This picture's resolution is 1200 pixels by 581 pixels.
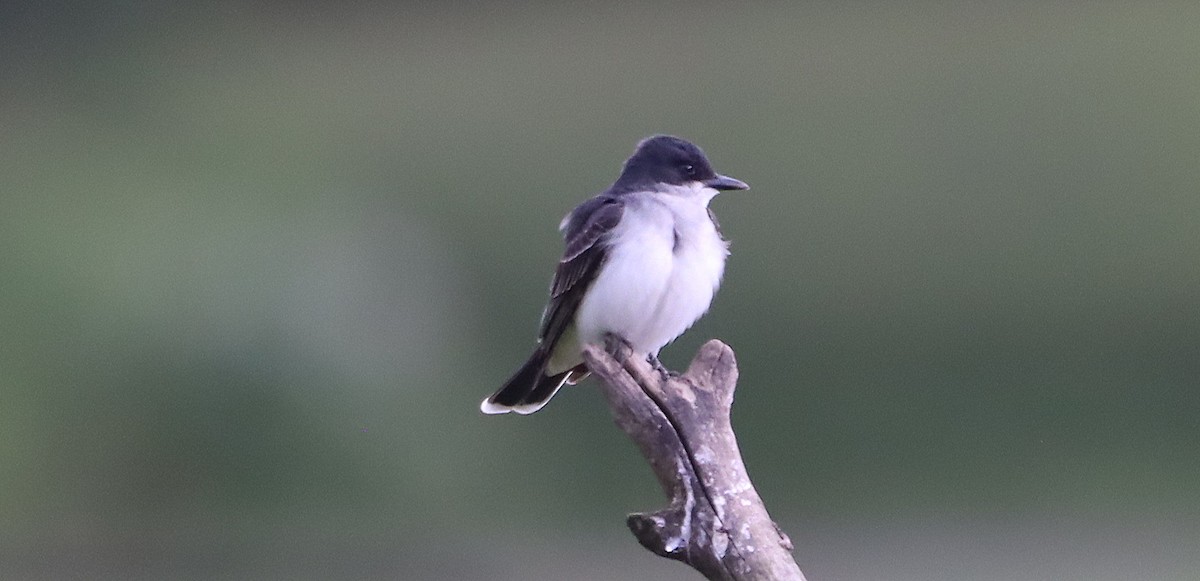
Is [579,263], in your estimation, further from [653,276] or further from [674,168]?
[674,168]

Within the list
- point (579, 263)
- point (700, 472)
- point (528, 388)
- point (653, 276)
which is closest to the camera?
point (700, 472)

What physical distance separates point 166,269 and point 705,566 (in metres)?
7.00

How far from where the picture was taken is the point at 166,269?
960 centimetres

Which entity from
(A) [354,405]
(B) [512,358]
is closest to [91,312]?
(A) [354,405]

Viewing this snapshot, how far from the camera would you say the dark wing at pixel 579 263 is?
4531 millimetres

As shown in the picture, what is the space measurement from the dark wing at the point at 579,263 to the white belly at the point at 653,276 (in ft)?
0.10

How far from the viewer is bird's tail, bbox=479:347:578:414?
4.64 metres

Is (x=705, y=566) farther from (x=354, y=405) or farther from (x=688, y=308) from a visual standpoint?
(x=354, y=405)

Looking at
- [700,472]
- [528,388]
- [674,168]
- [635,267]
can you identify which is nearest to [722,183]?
[674,168]

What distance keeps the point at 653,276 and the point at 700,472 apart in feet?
3.58

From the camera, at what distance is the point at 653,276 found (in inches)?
172

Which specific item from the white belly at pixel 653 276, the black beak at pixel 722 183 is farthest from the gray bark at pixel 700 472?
the black beak at pixel 722 183

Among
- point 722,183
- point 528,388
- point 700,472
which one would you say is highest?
point 722,183

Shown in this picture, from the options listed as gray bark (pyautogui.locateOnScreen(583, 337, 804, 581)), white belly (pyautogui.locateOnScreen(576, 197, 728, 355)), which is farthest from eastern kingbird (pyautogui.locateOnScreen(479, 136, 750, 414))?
gray bark (pyautogui.locateOnScreen(583, 337, 804, 581))
